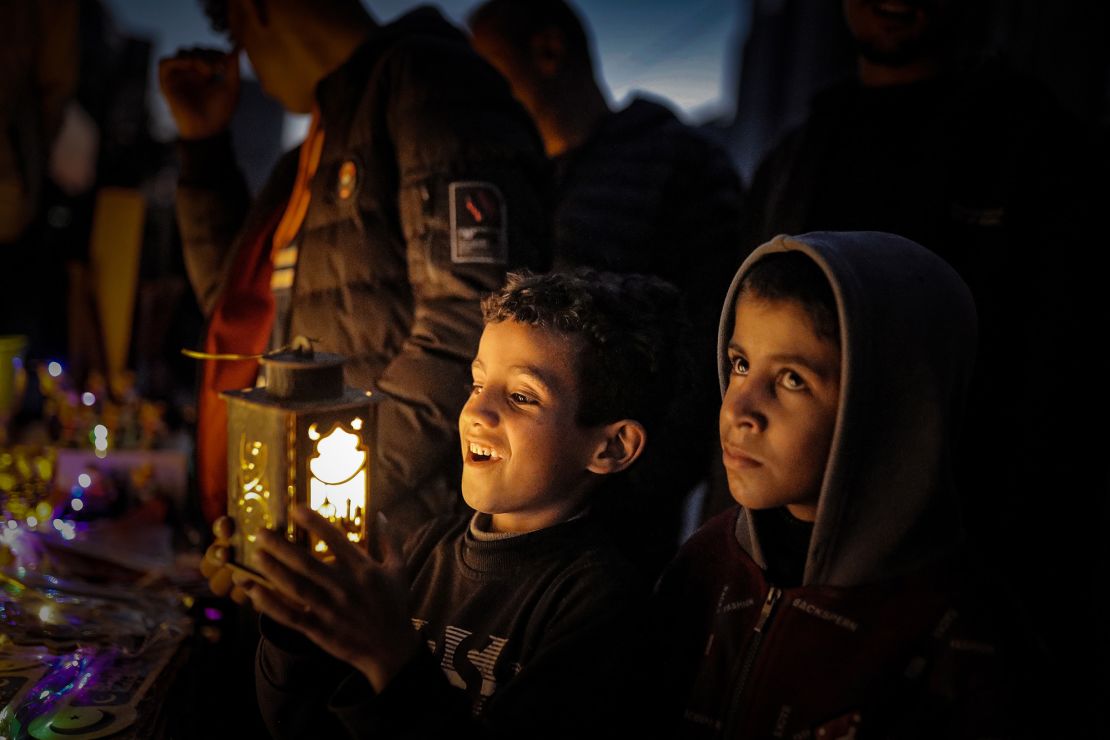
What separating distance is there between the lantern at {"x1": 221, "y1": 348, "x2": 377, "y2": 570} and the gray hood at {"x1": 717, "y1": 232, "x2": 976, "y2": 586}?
2.03 ft

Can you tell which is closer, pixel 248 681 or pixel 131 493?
pixel 248 681

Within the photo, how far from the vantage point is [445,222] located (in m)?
1.63

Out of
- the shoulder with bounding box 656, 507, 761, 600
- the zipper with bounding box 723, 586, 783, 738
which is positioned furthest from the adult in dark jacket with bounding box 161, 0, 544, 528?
the zipper with bounding box 723, 586, 783, 738

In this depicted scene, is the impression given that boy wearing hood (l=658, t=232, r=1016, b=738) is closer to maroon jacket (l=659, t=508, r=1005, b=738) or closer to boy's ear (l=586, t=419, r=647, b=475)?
maroon jacket (l=659, t=508, r=1005, b=738)

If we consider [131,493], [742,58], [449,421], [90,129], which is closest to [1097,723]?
[449,421]

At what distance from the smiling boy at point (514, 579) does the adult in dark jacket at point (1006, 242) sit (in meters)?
0.49

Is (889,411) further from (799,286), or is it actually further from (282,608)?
(282,608)

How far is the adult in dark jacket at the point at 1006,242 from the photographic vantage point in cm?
145

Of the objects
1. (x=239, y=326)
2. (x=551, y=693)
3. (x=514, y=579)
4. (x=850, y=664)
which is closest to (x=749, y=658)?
(x=850, y=664)

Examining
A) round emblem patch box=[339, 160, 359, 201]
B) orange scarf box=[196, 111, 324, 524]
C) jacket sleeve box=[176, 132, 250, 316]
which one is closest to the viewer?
round emblem patch box=[339, 160, 359, 201]

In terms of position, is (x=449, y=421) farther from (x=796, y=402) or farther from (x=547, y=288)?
(x=796, y=402)

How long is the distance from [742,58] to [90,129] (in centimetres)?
303

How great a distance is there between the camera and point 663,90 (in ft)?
6.89

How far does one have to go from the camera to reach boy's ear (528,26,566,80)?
2.49 meters
